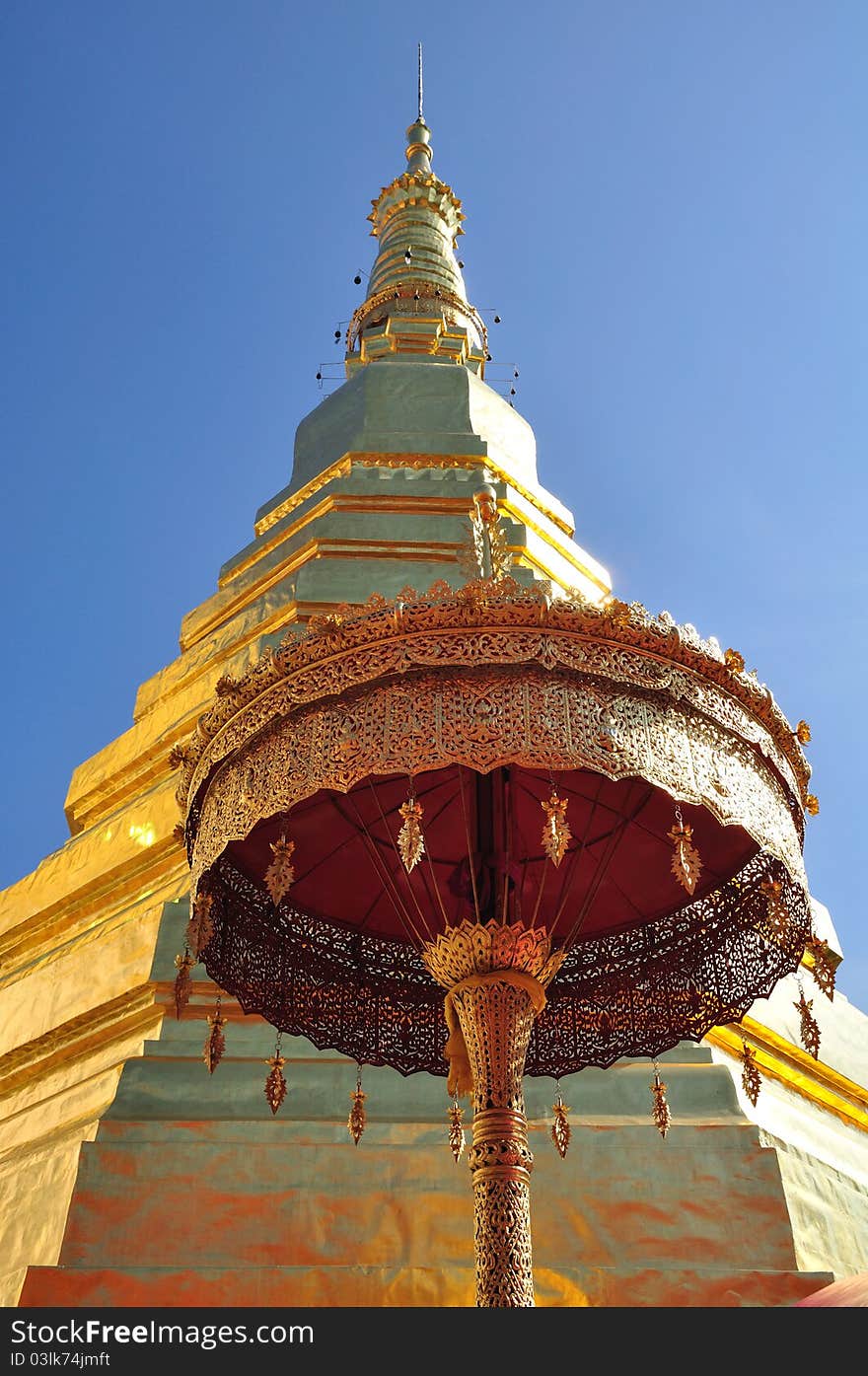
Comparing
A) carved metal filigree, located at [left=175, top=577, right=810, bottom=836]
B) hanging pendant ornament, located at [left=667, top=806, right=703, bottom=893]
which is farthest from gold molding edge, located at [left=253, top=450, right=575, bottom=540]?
hanging pendant ornament, located at [left=667, top=806, right=703, bottom=893]

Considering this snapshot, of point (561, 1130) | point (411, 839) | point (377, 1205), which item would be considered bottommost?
point (377, 1205)

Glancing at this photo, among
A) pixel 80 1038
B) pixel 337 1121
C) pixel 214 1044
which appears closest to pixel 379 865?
pixel 214 1044

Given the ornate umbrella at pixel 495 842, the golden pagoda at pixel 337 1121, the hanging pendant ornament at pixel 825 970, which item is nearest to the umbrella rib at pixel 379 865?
the ornate umbrella at pixel 495 842

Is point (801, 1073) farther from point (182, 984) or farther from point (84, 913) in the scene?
point (84, 913)

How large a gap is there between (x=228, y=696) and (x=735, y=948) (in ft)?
9.77

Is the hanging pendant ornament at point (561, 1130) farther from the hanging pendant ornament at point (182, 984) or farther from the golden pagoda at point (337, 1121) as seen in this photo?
the hanging pendant ornament at point (182, 984)

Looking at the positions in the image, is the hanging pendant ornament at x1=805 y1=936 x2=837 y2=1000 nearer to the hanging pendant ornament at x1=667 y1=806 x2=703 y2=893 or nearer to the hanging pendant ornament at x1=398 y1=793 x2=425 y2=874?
the hanging pendant ornament at x1=667 y1=806 x2=703 y2=893

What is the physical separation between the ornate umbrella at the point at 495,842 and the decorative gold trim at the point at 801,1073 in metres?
2.00

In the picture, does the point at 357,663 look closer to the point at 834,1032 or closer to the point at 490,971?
the point at 490,971

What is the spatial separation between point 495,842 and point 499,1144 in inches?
58.6

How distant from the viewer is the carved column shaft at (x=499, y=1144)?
4777 mm

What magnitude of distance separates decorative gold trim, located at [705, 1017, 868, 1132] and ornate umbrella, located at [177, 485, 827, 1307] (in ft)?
6.55

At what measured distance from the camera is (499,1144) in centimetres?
508

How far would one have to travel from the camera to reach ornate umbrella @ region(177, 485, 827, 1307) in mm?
5219
